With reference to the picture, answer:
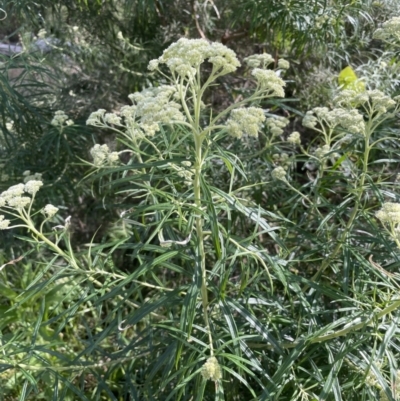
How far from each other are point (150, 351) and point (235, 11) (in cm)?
172

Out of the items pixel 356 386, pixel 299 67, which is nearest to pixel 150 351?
pixel 356 386

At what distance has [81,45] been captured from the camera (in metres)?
2.88

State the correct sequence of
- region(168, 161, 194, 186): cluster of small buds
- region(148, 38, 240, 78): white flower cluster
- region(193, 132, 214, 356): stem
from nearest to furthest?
region(148, 38, 240, 78): white flower cluster, region(193, 132, 214, 356): stem, region(168, 161, 194, 186): cluster of small buds

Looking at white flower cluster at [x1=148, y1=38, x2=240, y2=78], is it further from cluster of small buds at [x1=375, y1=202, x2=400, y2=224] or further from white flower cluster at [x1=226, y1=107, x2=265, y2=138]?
cluster of small buds at [x1=375, y1=202, x2=400, y2=224]

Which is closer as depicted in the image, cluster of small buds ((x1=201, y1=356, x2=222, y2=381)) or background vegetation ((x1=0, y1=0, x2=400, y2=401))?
cluster of small buds ((x1=201, y1=356, x2=222, y2=381))

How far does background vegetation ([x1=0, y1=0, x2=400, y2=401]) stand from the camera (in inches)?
59.5

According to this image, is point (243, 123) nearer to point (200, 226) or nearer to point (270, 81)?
point (270, 81)

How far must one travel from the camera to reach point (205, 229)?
1.77 metres

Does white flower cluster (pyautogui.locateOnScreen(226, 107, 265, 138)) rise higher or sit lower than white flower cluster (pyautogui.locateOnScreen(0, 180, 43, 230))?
higher

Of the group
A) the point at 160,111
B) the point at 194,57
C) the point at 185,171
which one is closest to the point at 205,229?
the point at 185,171

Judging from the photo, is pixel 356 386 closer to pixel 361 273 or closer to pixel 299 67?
pixel 361 273

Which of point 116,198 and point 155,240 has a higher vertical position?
point 155,240

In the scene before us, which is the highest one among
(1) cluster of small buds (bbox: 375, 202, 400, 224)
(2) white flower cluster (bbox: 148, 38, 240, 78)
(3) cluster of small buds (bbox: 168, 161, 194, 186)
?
(2) white flower cluster (bbox: 148, 38, 240, 78)

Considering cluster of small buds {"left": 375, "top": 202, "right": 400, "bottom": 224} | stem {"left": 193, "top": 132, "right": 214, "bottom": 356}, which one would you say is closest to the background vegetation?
stem {"left": 193, "top": 132, "right": 214, "bottom": 356}
